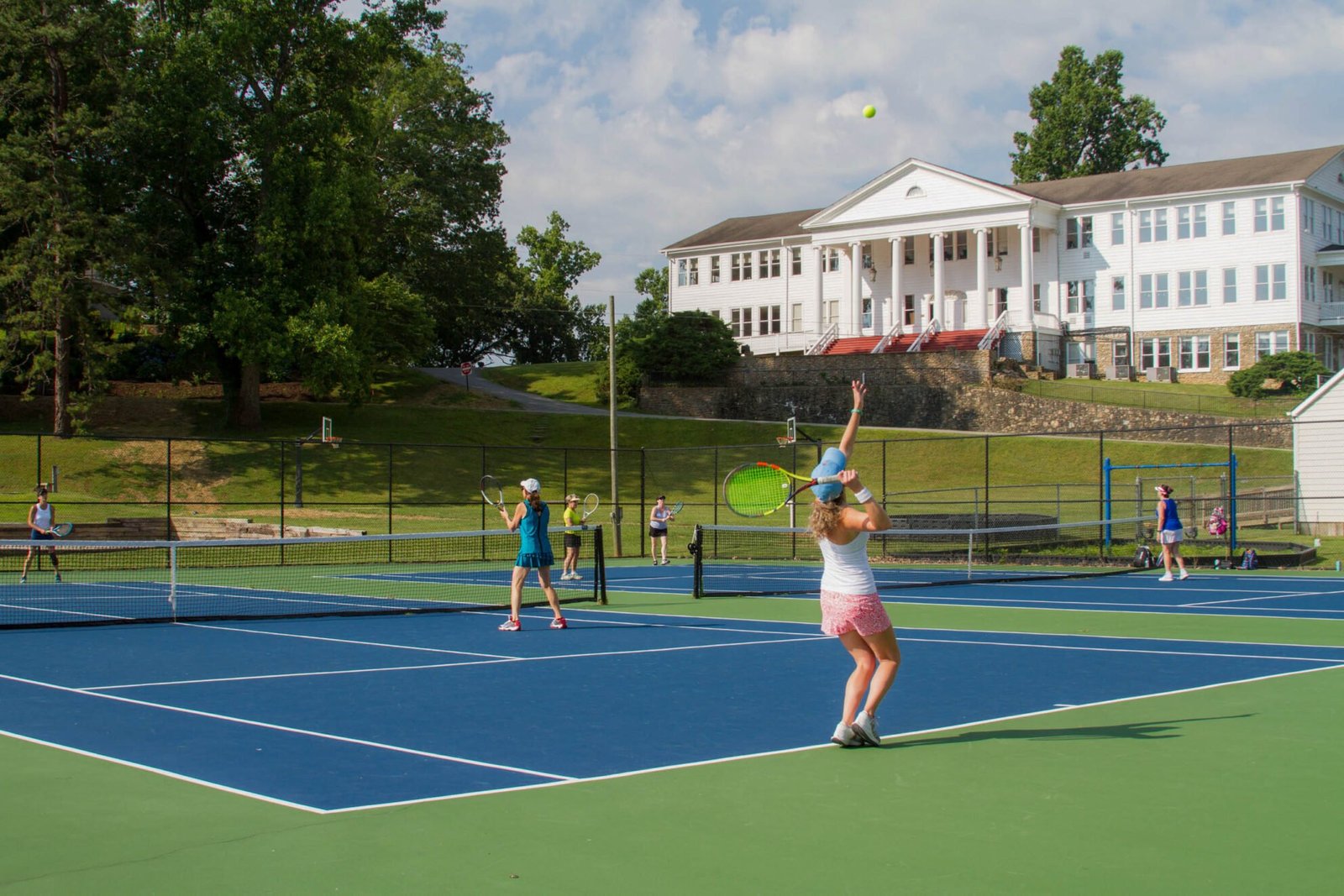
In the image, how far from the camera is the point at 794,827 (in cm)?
599

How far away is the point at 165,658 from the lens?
12820 mm

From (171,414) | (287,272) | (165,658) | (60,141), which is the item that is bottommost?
(165,658)

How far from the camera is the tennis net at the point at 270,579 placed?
18.4m

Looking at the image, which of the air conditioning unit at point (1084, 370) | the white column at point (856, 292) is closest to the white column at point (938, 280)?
the white column at point (856, 292)

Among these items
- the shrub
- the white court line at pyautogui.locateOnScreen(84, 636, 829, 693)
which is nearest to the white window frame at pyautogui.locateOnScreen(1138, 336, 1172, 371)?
the shrub

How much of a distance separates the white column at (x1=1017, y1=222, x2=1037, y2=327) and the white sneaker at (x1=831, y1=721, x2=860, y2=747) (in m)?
54.5

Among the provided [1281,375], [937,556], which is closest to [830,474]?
[937,556]

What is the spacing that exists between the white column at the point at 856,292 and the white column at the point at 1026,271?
8562 mm

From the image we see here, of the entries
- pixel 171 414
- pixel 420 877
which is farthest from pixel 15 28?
pixel 420 877

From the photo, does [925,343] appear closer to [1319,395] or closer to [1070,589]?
[1319,395]

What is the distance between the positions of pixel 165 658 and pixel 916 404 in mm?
45735

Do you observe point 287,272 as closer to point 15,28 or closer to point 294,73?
point 294,73

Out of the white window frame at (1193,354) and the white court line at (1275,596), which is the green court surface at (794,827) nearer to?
the white court line at (1275,596)

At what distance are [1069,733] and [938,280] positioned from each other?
57090 mm
